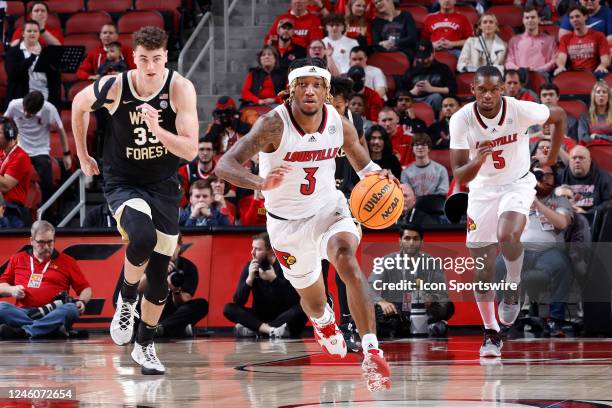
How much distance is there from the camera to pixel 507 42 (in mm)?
16562

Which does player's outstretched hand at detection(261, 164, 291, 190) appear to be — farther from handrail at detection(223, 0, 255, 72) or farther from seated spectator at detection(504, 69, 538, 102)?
handrail at detection(223, 0, 255, 72)

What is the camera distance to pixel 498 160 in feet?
33.2

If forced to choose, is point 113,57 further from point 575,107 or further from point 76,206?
point 575,107

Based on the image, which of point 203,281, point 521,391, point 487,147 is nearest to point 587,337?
point 487,147

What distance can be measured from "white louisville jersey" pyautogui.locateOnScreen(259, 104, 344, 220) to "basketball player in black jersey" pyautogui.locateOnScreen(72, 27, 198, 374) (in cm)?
68

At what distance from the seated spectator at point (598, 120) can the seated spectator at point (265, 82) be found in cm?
430

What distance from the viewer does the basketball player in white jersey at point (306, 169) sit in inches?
300

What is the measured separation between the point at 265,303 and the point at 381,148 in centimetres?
243

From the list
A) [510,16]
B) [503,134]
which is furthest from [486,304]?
[510,16]

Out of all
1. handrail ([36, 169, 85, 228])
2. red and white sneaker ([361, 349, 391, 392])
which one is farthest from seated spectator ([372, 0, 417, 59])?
red and white sneaker ([361, 349, 391, 392])

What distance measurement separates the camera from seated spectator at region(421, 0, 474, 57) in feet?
55.2

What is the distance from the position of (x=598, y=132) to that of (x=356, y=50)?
3.65 meters

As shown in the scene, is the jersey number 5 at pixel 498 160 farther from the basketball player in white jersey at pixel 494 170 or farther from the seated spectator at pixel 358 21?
the seated spectator at pixel 358 21

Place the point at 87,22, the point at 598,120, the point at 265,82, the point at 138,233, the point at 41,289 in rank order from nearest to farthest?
the point at 138,233
the point at 41,289
the point at 598,120
the point at 265,82
the point at 87,22
